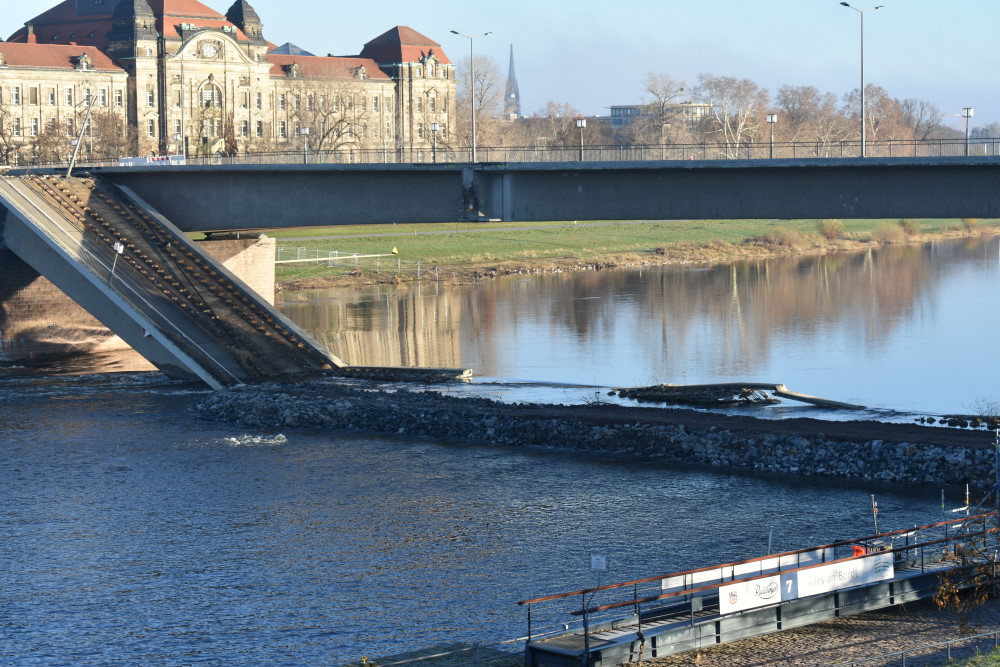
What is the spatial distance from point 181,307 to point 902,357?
1086 inches

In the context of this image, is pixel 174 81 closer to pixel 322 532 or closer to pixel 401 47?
pixel 401 47

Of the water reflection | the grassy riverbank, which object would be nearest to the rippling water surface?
the water reflection

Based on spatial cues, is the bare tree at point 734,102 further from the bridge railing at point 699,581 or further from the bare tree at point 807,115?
the bridge railing at point 699,581

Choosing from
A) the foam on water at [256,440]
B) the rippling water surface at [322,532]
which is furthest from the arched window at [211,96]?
the foam on water at [256,440]

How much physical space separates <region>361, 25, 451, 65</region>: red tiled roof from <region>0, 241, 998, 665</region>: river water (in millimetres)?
127987

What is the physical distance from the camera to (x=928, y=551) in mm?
26875

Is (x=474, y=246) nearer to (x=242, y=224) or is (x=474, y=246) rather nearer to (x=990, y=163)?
(x=242, y=224)

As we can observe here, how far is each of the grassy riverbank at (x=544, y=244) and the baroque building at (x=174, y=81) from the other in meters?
36.4

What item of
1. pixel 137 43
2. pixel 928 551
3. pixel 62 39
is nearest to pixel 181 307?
pixel 928 551

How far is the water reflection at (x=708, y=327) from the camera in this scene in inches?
1977

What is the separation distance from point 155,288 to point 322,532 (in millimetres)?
23989

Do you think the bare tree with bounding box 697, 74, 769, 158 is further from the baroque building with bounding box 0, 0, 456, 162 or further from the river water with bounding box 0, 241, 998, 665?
the river water with bounding box 0, 241, 998, 665

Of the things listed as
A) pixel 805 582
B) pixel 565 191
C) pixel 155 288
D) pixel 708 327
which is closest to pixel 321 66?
pixel 708 327

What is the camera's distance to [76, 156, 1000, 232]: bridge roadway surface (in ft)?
144
